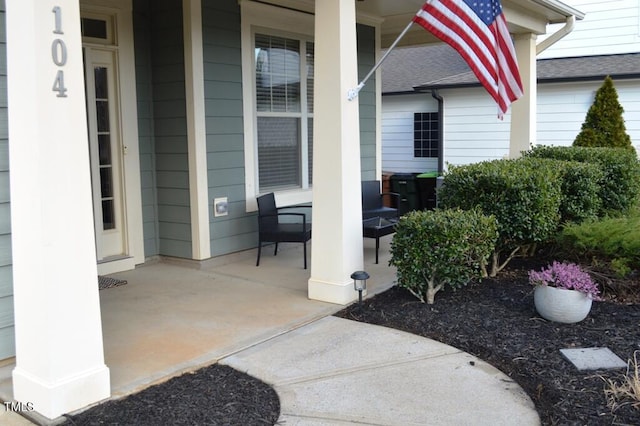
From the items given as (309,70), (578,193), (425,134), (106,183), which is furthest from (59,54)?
(425,134)

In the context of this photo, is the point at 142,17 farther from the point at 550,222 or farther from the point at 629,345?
the point at 629,345

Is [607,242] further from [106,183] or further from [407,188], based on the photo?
[407,188]

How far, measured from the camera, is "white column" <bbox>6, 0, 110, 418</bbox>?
297 cm

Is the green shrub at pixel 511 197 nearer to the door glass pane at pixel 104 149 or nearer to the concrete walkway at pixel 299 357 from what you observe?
the concrete walkway at pixel 299 357

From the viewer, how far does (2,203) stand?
3.68 m

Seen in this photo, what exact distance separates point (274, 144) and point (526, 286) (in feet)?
11.0

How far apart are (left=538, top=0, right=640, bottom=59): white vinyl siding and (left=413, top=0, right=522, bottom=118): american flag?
883 centimetres

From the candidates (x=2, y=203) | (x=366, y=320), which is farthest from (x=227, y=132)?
(x=2, y=203)

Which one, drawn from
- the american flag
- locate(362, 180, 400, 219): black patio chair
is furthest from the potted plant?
locate(362, 180, 400, 219): black patio chair

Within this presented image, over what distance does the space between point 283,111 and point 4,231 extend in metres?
4.31

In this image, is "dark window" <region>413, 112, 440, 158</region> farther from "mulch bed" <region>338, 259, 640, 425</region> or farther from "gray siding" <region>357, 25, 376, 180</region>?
"mulch bed" <region>338, 259, 640, 425</region>

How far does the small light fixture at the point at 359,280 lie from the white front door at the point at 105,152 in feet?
8.56

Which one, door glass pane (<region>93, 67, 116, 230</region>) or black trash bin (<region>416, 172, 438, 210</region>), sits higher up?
door glass pane (<region>93, 67, 116, 230</region>)

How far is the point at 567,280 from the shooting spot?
466 centimetres
